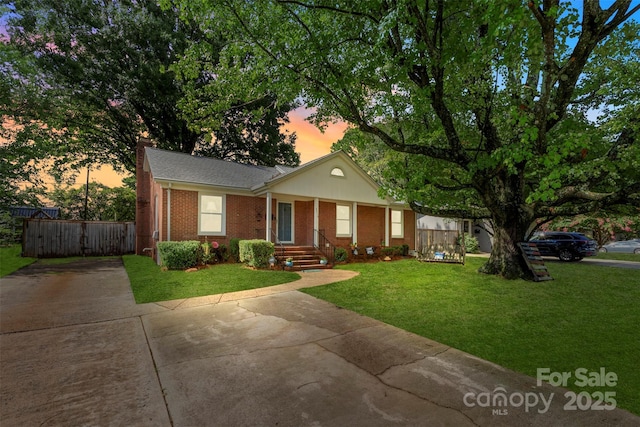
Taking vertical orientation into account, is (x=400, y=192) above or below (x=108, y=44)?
below

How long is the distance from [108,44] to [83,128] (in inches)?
244

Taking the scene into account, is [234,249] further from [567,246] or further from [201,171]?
[567,246]

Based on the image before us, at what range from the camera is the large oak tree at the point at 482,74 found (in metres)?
5.66

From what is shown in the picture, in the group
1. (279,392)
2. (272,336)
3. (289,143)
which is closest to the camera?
(279,392)

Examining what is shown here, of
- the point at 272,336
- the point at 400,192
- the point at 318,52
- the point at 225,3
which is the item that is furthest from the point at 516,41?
the point at 272,336

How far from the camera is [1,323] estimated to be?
5.09 metres

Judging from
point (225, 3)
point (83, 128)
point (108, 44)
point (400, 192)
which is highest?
point (108, 44)

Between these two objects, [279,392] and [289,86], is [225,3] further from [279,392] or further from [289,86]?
[279,392]

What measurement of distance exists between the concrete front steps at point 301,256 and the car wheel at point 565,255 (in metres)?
13.5

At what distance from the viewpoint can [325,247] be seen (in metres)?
14.2

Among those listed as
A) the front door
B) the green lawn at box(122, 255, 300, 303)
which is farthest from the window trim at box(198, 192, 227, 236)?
the front door

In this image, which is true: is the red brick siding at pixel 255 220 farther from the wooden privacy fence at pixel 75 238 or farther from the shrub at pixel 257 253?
the wooden privacy fence at pixel 75 238

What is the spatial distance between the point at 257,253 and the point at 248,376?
25.5 ft

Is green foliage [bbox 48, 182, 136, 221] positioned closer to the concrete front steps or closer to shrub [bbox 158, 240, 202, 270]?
shrub [bbox 158, 240, 202, 270]
